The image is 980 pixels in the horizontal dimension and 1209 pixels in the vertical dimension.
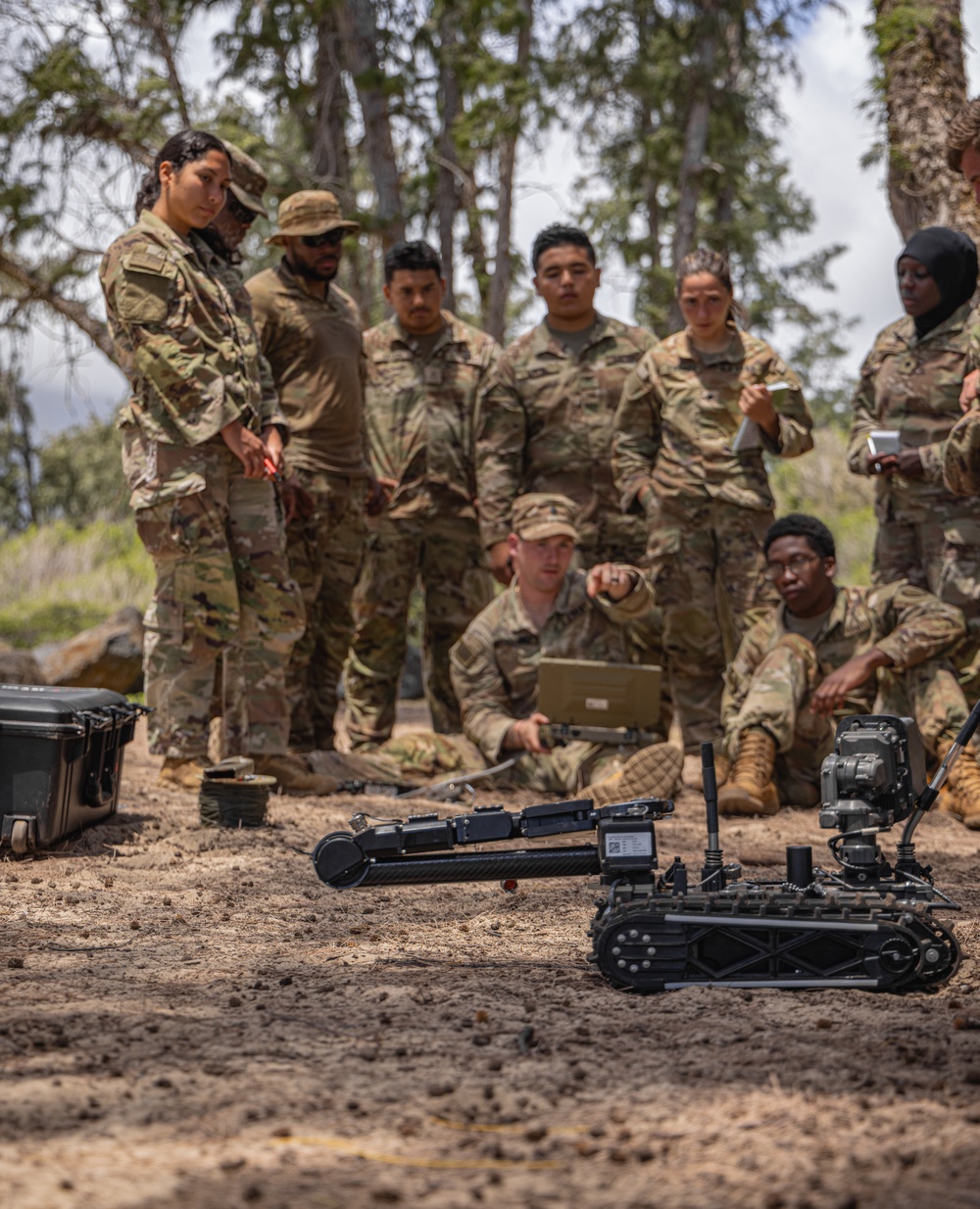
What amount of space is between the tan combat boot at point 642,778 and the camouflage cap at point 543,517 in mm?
1277

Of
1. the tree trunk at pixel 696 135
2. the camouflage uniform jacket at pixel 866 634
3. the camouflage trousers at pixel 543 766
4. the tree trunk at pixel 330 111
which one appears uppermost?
the tree trunk at pixel 696 135

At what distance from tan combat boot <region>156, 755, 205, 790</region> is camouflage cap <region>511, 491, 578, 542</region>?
1943mm

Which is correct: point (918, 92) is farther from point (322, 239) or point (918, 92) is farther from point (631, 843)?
point (631, 843)

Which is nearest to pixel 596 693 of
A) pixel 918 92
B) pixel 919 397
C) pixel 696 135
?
pixel 919 397

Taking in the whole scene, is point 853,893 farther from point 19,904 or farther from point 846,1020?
point 19,904

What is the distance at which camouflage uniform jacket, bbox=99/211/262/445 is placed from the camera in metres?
5.71

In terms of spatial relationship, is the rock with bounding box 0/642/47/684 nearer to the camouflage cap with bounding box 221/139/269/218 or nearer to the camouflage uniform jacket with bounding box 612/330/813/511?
the camouflage cap with bounding box 221/139/269/218

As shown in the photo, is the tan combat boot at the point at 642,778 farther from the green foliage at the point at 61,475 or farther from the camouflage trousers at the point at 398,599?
the green foliage at the point at 61,475

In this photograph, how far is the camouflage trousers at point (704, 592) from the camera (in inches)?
277

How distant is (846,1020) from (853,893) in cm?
37

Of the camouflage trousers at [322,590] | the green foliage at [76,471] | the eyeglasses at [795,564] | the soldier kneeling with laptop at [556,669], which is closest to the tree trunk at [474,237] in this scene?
the camouflage trousers at [322,590]

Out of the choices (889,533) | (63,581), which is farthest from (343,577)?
(63,581)

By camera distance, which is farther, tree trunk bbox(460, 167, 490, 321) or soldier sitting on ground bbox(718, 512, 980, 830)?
tree trunk bbox(460, 167, 490, 321)

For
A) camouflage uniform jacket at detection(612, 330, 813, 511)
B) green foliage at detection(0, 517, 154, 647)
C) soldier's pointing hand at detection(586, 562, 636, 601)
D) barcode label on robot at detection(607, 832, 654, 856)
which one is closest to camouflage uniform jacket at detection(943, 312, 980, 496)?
camouflage uniform jacket at detection(612, 330, 813, 511)
